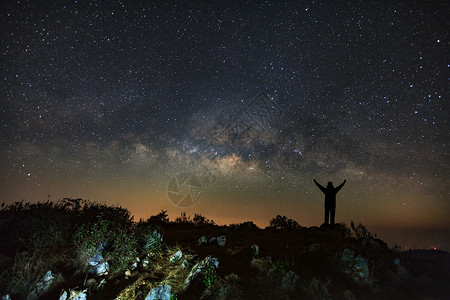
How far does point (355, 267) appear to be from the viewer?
9430 millimetres

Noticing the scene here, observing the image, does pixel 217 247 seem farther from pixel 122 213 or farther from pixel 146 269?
pixel 122 213

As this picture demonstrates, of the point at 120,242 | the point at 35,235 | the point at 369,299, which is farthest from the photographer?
the point at 35,235

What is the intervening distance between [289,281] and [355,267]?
9.31 feet

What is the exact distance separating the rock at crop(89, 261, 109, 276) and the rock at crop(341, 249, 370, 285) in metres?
7.34

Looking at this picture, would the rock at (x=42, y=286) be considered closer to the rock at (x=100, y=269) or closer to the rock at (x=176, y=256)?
the rock at (x=100, y=269)

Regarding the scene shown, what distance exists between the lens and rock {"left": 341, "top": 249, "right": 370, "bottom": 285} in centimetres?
920

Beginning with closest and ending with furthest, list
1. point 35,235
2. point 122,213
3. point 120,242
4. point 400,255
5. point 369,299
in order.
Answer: point 369,299
point 120,242
point 35,235
point 400,255
point 122,213

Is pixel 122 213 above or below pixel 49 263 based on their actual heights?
above

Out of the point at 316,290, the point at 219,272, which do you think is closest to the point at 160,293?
the point at 219,272

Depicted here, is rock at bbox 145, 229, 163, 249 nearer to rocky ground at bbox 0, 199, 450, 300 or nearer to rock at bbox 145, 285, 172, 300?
rocky ground at bbox 0, 199, 450, 300

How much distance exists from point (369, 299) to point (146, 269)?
6531 mm

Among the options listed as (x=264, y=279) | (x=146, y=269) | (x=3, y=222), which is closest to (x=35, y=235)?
(x=3, y=222)

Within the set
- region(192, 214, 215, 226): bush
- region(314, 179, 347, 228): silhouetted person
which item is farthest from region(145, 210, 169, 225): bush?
region(314, 179, 347, 228): silhouetted person

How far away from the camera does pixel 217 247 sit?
1029 cm
